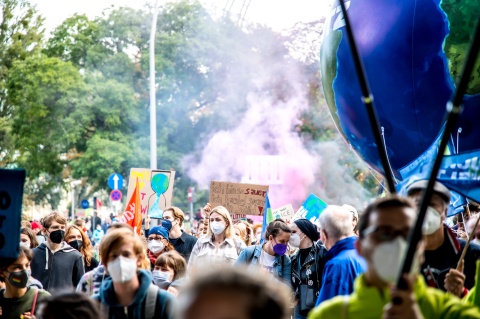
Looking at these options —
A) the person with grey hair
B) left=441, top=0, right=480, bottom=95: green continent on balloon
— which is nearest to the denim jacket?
the person with grey hair

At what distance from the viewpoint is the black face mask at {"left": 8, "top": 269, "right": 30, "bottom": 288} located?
6332mm

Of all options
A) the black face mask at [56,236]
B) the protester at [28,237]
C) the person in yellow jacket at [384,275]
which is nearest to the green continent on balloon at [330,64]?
the black face mask at [56,236]

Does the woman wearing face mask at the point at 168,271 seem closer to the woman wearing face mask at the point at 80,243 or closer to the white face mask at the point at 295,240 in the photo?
the white face mask at the point at 295,240

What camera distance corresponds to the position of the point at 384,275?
10.8ft

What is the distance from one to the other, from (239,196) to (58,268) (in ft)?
22.8

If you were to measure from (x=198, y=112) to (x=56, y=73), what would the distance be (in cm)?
882

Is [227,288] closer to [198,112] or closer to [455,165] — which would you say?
[455,165]

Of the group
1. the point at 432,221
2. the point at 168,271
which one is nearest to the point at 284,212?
the point at 168,271

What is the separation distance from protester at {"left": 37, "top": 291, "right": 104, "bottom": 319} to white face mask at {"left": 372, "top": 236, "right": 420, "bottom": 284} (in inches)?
48.9

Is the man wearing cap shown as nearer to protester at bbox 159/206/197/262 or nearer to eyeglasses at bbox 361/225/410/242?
eyeglasses at bbox 361/225/410/242

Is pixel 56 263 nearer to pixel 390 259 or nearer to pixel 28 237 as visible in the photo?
pixel 28 237

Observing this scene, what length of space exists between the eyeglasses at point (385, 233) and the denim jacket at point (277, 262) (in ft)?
18.9

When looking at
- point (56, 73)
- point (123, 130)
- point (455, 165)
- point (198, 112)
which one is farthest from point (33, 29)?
point (455, 165)

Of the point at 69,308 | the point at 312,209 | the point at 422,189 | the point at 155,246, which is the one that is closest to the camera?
the point at 69,308
